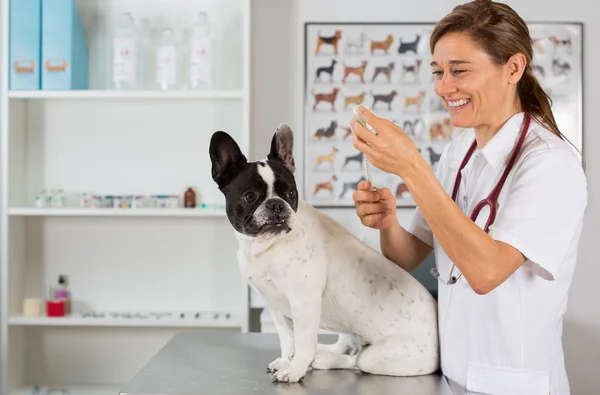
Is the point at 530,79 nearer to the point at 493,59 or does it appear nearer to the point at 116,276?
the point at 493,59

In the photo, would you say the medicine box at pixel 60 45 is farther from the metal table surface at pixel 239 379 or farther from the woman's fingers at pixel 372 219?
the woman's fingers at pixel 372 219

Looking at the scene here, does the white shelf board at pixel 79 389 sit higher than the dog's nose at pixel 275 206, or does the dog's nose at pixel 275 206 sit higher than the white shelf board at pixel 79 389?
the dog's nose at pixel 275 206

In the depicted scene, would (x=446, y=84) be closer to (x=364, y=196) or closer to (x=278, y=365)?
(x=364, y=196)

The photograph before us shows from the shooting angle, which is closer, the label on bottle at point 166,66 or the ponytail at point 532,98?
the ponytail at point 532,98

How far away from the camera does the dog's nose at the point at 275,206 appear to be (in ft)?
4.12

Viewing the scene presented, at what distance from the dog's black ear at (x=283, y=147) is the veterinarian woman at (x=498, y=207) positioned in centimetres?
15

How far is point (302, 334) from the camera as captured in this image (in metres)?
1.29

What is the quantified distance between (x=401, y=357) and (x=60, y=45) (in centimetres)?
206

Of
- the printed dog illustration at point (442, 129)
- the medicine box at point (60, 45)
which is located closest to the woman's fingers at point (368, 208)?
the printed dog illustration at point (442, 129)

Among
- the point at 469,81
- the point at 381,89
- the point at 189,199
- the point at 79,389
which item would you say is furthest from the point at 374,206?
the point at 79,389

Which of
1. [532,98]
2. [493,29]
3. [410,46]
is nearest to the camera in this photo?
[493,29]

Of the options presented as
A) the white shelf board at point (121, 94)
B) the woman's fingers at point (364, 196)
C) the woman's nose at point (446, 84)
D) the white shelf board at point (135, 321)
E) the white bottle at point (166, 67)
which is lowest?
the white shelf board at point (135, 321)

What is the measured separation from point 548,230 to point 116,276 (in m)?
2.28

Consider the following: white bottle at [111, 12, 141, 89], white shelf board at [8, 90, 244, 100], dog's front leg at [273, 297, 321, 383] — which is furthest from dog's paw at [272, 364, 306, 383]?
white bottle at [111, 12, 141, 89]
